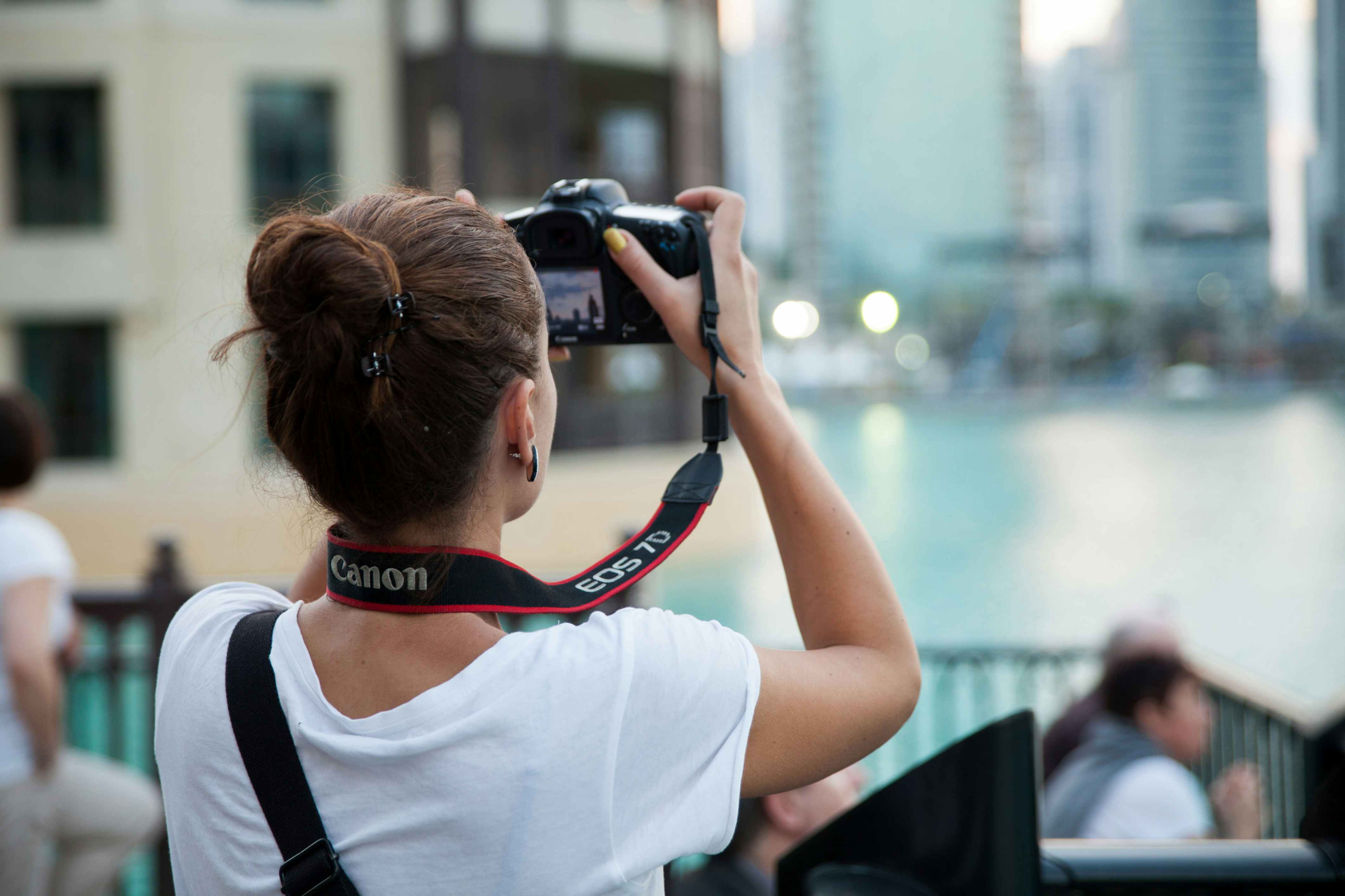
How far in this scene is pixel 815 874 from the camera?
3.17ft

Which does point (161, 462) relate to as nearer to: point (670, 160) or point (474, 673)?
point (670, 160)

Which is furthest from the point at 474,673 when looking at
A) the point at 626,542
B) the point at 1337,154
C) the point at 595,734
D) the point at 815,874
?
the point at 1337,154

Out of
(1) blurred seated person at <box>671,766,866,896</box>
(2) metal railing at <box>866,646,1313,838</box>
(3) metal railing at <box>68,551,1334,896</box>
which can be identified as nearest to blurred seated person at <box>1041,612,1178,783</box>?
(2) metal railing at <box>866,646,1313,838</box>

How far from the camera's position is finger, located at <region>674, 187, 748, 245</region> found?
3.38 ft

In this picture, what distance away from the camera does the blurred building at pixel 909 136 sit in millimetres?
28719

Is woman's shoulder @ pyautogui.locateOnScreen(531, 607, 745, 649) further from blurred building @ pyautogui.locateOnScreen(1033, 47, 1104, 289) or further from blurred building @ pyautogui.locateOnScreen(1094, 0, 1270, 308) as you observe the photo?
blurred building @ pyautogui.locateOnScreen(1033, 47, 1104, 289)

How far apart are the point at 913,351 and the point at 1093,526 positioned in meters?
7.32

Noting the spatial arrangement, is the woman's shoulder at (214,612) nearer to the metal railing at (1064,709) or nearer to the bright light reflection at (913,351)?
the metal railing at (1064,709)

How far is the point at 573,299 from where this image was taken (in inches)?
43.4

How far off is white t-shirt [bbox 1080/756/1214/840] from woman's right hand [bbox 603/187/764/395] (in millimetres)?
1926

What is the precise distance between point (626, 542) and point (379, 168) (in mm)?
14152

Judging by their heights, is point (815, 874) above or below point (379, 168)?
below

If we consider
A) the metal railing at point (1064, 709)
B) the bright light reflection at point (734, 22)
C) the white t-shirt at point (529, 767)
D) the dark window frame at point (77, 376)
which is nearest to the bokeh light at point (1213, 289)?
the bright light reflection at point (734, 22)

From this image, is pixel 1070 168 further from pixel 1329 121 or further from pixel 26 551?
pixel 26 551
